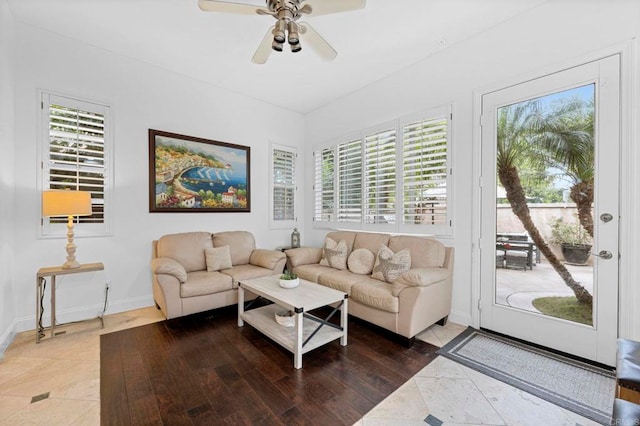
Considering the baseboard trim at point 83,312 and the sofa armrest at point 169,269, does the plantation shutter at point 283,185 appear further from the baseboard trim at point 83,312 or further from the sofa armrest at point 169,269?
the baseboard trim at point 83,312

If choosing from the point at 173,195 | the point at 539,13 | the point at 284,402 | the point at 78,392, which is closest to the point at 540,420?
the point at 284,402

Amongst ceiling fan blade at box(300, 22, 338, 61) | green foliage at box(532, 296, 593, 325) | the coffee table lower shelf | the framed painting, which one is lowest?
the coffee table lower shelf

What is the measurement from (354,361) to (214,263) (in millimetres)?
2139

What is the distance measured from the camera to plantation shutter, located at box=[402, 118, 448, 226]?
10.4 ft

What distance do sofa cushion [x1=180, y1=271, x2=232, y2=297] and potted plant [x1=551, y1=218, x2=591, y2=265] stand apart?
10.9 ft

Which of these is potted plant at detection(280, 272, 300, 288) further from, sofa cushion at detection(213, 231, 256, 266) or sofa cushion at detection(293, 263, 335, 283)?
sofa cushion at detection(213, 231, 256, 266)

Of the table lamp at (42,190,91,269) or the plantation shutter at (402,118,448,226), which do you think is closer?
the table lamp at (42,190,91,269)

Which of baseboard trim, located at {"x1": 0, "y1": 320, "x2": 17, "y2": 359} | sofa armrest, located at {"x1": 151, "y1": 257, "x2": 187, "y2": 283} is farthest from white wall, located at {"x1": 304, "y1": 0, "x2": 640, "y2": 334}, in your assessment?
baseboard trim, located at {"x1": 0, "y1": 320, "x2": 17, "y2": 359}

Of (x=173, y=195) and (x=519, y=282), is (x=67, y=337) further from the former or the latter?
(x=519, y=282)

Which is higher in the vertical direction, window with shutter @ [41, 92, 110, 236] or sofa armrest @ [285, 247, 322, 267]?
window with shutter @ [41, 92, 110, 236]

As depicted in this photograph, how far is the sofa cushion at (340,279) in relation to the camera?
300 cm

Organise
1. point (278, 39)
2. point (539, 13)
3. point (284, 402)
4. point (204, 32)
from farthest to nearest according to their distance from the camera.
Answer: point (204, 32), point (539, 13), point (278, 39), point (284, 402)

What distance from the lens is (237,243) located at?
3.99 m

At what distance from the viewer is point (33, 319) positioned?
2.83m
